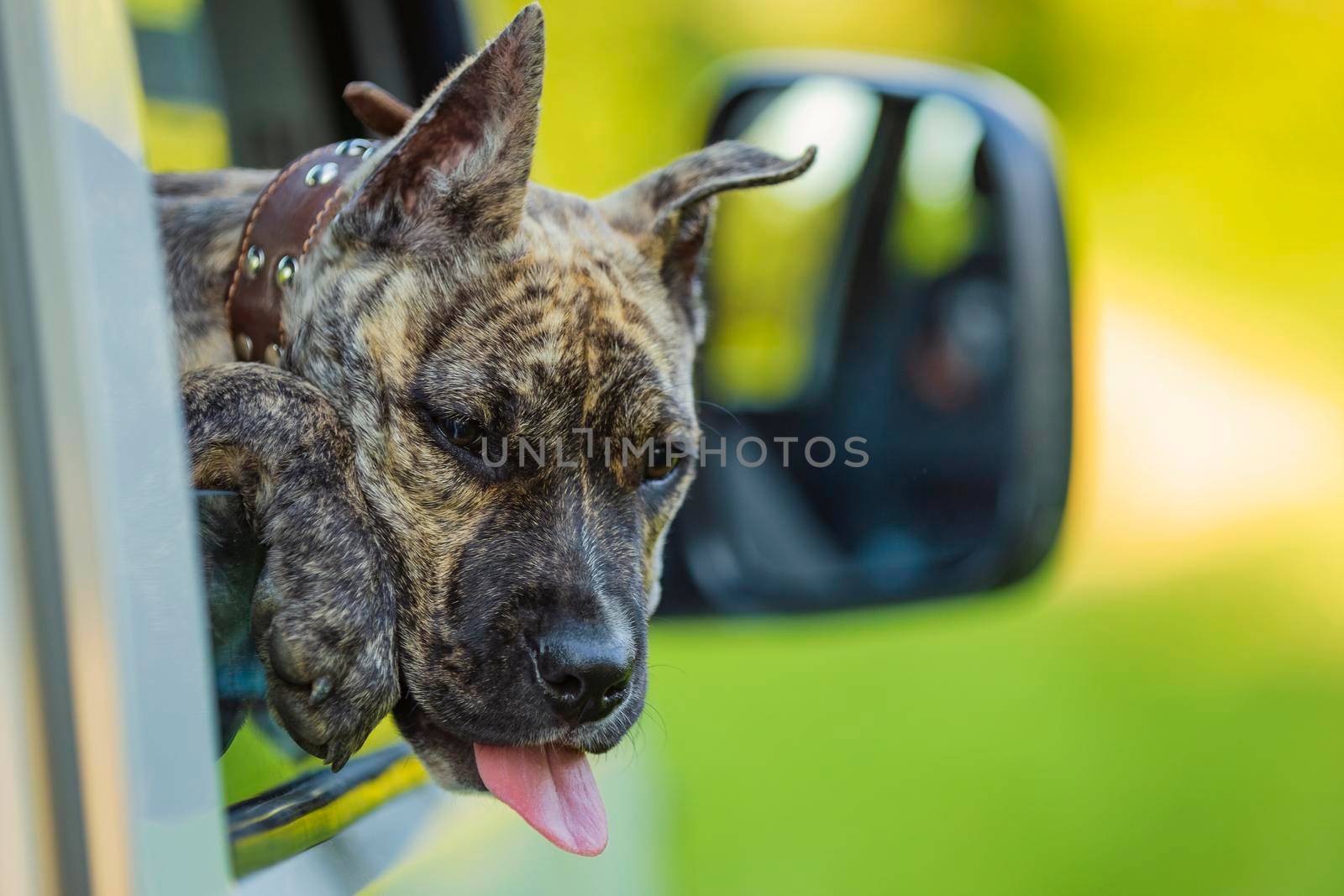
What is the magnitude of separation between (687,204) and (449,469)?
1.94 ft

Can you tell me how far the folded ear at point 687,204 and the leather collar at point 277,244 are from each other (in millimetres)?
434

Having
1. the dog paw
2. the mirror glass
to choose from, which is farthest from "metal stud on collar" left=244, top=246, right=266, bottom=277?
the mirror glass

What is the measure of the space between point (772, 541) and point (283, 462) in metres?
2.39

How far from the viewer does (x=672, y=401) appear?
192 centimetres

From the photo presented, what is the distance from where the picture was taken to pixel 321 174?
172 centimetres

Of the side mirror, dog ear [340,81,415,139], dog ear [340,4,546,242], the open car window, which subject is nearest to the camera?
the open car window

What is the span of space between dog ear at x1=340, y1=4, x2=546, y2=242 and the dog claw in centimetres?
53

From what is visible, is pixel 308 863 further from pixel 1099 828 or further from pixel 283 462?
pixel 1099 828

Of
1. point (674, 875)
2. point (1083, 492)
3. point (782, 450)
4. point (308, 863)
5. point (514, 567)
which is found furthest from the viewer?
point (1083, 492)

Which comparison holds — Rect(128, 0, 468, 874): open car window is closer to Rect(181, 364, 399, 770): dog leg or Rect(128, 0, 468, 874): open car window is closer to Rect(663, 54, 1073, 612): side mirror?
Rect(181, 364, 399, 770): dog leg

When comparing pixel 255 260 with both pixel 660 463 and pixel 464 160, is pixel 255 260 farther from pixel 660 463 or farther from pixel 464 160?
pixel 660 463

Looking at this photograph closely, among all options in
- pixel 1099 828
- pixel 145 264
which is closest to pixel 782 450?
pixel 145 264

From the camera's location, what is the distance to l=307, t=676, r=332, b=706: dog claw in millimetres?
1517

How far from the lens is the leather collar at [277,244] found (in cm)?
169
